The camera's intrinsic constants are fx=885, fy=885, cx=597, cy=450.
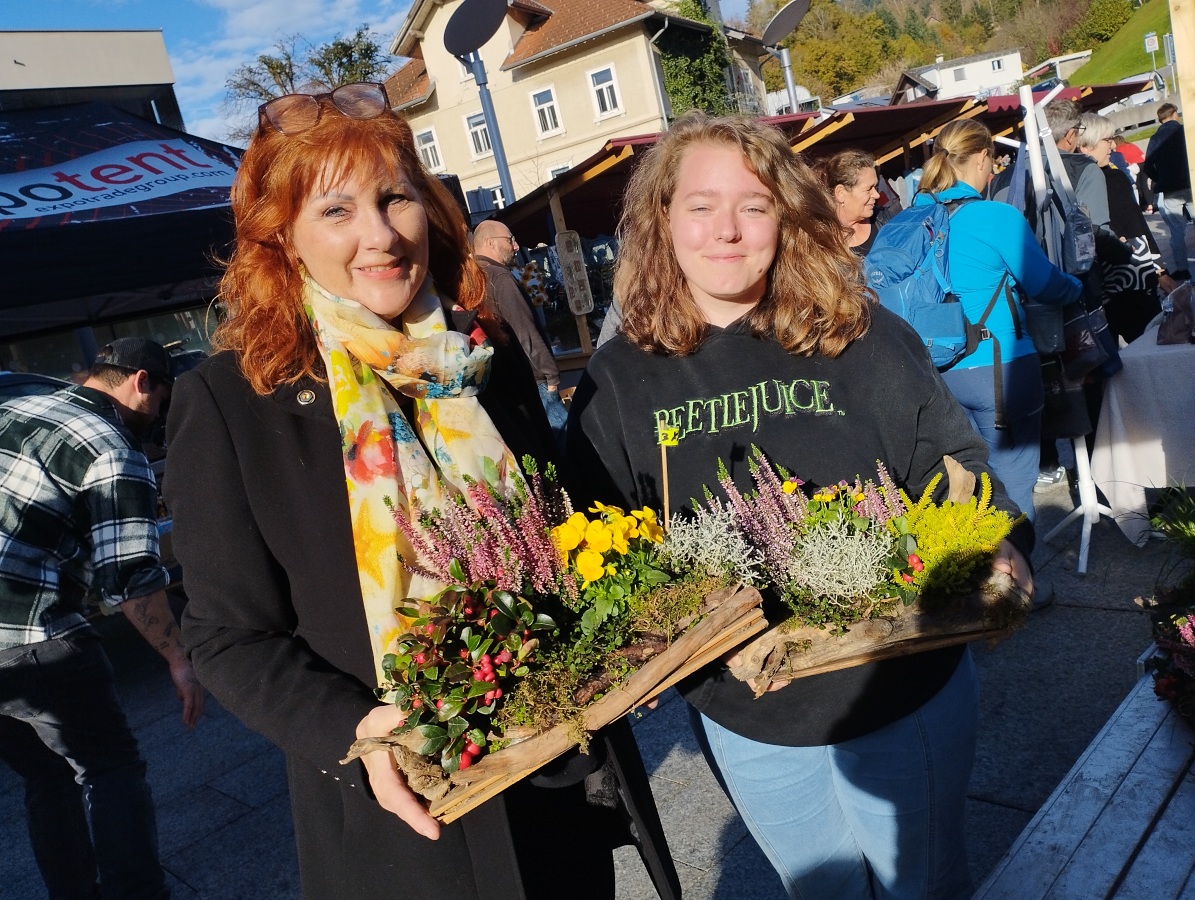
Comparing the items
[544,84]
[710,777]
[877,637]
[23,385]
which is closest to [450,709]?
[877,637]

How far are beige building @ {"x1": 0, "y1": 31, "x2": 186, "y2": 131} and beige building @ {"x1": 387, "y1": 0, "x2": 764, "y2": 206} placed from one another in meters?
15.1

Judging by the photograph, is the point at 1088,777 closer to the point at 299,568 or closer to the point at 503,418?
the point at 503,418

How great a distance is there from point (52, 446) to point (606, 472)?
1.98 metres

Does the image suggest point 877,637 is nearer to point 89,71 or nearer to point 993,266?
point 993,266

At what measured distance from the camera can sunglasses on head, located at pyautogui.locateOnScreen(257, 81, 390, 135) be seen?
5.13 ft

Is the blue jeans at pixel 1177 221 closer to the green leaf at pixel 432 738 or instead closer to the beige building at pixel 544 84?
the green leaf at pixel 432 738

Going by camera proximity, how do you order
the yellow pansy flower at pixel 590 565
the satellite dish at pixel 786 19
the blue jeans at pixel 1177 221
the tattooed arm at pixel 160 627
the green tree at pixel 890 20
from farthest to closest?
the green tree at pixel 890 20 < the satellite dish at pixel 786 19 < the blue jeans at pixel 1177 221 < the tattooed arm at pixel 160 627 < the yellow pansy flower at pixel 590 565

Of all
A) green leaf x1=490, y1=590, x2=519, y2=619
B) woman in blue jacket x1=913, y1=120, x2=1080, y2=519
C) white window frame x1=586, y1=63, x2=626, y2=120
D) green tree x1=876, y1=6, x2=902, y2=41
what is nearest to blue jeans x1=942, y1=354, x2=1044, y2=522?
woman in blue jacket x1=913, y1=120, x2=1080, y2=519

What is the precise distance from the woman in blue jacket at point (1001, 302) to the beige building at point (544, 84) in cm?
2717

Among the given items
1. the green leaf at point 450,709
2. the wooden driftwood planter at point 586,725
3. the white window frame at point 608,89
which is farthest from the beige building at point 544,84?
the green leaf at point 450,709

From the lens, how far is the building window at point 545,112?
33438mm

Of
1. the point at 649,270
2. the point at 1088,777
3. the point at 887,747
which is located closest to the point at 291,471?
the point at 649,270

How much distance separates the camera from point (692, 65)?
31531 millimetres

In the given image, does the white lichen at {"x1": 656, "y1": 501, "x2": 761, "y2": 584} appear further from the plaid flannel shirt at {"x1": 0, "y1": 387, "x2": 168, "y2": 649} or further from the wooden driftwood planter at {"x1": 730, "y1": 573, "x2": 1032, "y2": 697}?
the plaid flannel shirt at {"x1": 0, "y1": 387, "x2": 168, "y2": 649}
